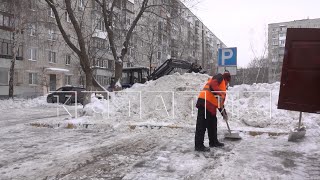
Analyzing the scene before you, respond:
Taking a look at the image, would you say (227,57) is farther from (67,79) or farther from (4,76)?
(67,79)

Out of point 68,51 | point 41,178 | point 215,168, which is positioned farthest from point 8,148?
point 68,51

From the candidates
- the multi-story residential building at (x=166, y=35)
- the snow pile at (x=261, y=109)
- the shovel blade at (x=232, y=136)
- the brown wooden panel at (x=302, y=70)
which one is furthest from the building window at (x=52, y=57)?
the brown wooden panel at (x=302, y=70)

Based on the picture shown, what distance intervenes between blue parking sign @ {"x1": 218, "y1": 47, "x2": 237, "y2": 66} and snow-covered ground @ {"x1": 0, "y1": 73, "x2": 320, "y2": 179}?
5.91ft

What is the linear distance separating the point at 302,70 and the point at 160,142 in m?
3.63

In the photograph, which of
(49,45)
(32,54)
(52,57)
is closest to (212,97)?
(32,54)

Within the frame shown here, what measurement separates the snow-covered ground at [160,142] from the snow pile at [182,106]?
0.03 meters

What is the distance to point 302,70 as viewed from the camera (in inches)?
233

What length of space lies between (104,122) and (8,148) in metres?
3.90

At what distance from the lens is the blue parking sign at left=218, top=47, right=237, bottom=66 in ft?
30.9

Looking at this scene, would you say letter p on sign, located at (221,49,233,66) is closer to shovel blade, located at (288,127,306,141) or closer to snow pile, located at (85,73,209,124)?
snow pile, located at (85,73,209,124)

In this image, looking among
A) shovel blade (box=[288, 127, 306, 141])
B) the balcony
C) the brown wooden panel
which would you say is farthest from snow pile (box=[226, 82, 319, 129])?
the balcony

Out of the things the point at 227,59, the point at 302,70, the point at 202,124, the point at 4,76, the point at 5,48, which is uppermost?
the point at 5,48

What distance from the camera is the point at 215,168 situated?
5660mm

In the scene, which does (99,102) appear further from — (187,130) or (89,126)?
(187,130)
